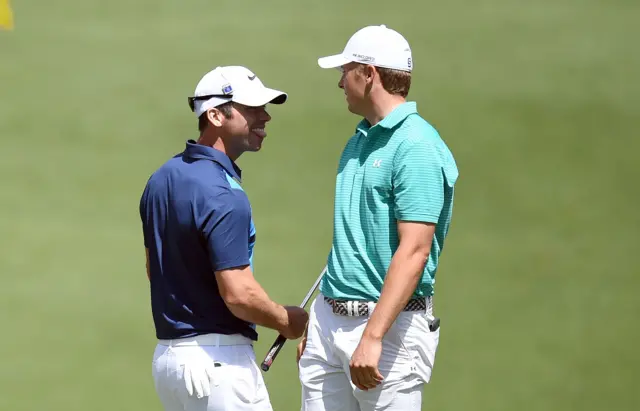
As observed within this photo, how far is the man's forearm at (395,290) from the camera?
3.42 m

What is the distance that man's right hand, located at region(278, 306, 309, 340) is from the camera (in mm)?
3773

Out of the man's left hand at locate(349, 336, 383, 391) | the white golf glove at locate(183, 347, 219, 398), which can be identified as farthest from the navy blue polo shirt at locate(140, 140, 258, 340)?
the man's left hand at locate(349, 336, 383, 391)

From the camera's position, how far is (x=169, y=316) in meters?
3.62

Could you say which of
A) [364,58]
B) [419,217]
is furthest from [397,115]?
[419,217]

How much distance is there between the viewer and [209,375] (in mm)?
3541

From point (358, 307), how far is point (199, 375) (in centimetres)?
58

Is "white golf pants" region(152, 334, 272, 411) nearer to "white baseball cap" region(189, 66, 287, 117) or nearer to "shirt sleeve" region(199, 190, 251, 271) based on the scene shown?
"shirt sleeve" region(199, 190, 251, 271)

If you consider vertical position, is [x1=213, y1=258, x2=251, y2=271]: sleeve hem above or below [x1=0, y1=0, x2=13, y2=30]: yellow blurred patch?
below

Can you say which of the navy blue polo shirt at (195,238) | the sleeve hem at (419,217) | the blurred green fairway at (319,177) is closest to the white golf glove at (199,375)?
the navy blue polo shirt at (195,238)

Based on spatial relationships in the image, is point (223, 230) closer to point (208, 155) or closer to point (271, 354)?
point (208, 155)

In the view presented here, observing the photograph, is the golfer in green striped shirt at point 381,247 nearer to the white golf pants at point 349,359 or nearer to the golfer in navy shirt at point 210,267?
the white golf pants at point 349,359

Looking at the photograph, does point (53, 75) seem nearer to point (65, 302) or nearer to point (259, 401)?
point (65, 302)

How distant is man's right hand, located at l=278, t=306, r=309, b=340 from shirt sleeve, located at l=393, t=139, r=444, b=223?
57 cm

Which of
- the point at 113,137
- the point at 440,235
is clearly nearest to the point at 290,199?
the point at 113,137
